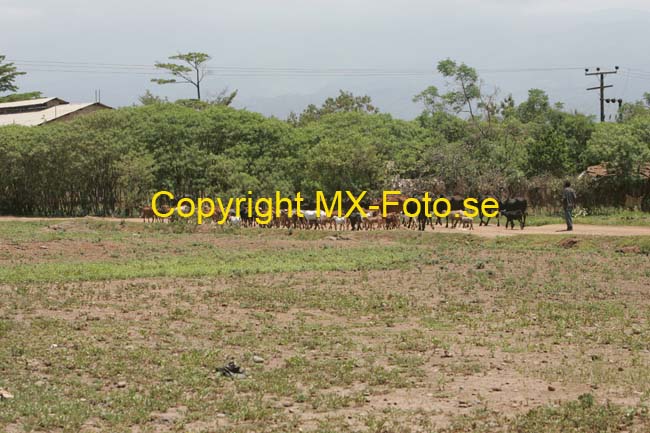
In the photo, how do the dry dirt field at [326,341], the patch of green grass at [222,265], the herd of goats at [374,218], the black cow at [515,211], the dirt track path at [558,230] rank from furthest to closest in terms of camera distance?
the herd of goats at [374,218] → the black cow at [515,211] → the dirt track path at [558,230] → the patch of green grass at [222,265] → the dry dirt field at [326,341]

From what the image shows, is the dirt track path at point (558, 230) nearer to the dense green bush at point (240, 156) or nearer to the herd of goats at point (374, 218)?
the herd of goats at point (374, 218)

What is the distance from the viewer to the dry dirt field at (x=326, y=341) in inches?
338

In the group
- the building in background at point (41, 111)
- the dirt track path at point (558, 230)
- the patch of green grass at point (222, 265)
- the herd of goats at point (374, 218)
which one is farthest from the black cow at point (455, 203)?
the building in background at point (41, 111)

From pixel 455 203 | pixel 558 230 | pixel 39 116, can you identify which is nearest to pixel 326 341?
pixel 558 230

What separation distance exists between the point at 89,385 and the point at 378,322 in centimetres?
509

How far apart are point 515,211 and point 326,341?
1828cm

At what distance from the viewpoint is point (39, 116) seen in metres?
58.8

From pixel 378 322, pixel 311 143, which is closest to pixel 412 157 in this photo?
pixel 311 143

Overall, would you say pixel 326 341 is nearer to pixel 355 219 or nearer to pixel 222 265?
pixel 222 265

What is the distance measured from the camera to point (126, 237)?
26.3 meters

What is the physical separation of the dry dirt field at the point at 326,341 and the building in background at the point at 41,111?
118ft

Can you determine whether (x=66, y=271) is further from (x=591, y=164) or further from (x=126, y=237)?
(x=591, y=164)

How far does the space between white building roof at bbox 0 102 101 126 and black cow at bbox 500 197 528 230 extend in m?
34.9

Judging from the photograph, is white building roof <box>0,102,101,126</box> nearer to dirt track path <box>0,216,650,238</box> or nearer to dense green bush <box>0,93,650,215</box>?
dense green bush <box>0,93,650,215</box>
